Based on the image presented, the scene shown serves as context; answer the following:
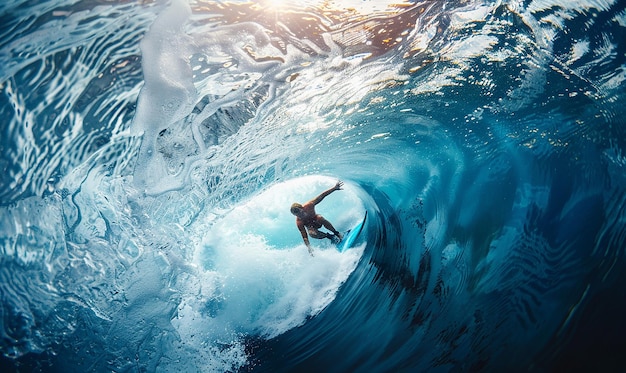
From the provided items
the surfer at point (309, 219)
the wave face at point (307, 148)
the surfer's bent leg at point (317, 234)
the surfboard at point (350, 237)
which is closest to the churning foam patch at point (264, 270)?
the wave face at point (307, 148)

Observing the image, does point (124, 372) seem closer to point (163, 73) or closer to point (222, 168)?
point (222, 168)

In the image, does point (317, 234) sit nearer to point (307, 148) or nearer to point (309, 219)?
point (309, 219)

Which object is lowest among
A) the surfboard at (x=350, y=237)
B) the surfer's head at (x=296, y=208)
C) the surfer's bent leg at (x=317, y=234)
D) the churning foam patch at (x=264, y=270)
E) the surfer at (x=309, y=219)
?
the churning foam patch at (x=264, y=270)

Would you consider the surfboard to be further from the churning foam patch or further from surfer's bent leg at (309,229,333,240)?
surfer's bent leg at (309,229,333,240)

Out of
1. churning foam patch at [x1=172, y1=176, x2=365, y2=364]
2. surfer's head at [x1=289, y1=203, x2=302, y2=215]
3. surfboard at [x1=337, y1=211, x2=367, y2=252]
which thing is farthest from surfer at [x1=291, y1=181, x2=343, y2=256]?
churning foam patch at [x1=172, y1=176, x2=365, y2=364]

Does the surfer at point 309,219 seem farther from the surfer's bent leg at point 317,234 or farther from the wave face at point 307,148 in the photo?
the wave face at point 307,148

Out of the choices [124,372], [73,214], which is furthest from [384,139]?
[124,372]
